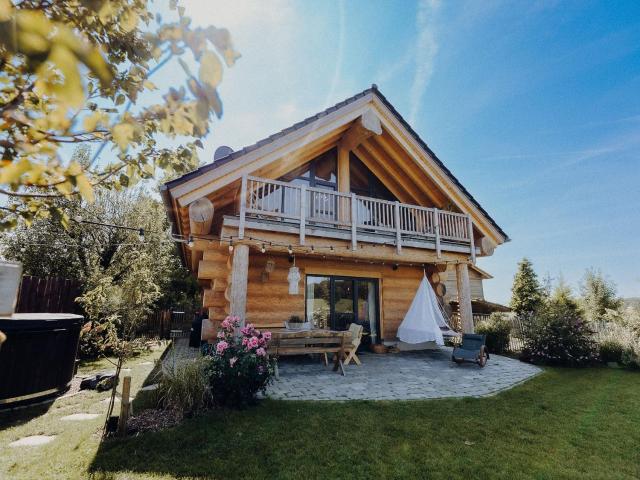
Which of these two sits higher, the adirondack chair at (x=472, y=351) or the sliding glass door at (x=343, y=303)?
the sliding glass door at (x=343, y=303)

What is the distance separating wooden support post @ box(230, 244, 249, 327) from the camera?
6.86 meters

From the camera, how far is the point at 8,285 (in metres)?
3.88

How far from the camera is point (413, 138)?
10.0 m

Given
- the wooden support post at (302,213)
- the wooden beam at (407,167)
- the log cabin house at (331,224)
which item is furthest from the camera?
the wooden beam at (407,167)

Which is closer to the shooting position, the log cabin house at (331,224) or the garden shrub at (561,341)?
the log cabin house at (331,224)

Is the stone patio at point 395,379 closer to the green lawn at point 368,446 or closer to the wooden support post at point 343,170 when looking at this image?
the green lawn at point 368,446

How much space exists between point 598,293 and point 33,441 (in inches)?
1217

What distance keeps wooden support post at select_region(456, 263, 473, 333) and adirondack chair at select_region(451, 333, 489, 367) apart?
0.56m

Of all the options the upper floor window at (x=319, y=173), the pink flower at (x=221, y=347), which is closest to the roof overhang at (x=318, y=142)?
the upper floor window at (x=319, y=173)

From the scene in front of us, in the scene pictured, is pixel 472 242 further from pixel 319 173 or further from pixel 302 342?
pixel 302 342

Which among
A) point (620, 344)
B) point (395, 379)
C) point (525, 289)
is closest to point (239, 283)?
point (395, 379)

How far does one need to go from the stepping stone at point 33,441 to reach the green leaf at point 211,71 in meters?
5.32

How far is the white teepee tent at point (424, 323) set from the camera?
31.0 feet

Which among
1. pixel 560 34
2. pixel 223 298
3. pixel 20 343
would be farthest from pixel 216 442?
pixel 560 34
